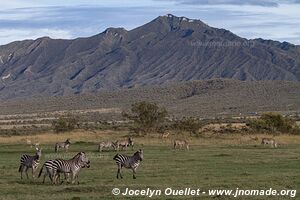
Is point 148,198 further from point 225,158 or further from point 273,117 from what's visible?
point 273,117

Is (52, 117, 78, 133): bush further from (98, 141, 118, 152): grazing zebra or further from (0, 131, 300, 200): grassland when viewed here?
(98, 141, 118, 152): grazing zebra

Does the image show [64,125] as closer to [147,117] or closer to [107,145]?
[147,117]

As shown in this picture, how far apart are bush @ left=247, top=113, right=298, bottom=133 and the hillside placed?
2669 inches

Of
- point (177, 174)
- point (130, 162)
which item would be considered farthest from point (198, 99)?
point (130, 162)

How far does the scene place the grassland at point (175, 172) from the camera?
929 inches

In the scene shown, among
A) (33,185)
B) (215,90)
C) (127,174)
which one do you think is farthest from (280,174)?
(215,90)

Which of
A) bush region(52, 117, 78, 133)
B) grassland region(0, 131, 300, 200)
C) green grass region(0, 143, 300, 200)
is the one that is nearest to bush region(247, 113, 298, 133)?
grassland region(0, 131, 300, 200)

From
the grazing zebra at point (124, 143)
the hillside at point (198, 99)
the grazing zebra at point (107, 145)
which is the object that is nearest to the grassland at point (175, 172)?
the grazing zebra at point (124, 143)

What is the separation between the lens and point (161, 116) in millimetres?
70125

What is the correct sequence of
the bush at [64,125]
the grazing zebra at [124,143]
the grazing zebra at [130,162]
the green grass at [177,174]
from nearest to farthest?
the green grass at [177,174], the grazing zebra at [130,162], the grazing zebra at [124,143], the bush at [64,125]

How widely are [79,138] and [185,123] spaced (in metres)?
15.0

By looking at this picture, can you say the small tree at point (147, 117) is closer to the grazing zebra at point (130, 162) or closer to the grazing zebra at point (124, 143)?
the grazing zebra at point (124, 143)

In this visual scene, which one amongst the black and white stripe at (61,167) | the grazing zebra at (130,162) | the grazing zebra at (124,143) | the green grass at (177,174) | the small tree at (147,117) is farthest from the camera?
the small tree at (147,117)

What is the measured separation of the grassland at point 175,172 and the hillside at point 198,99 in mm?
95078
